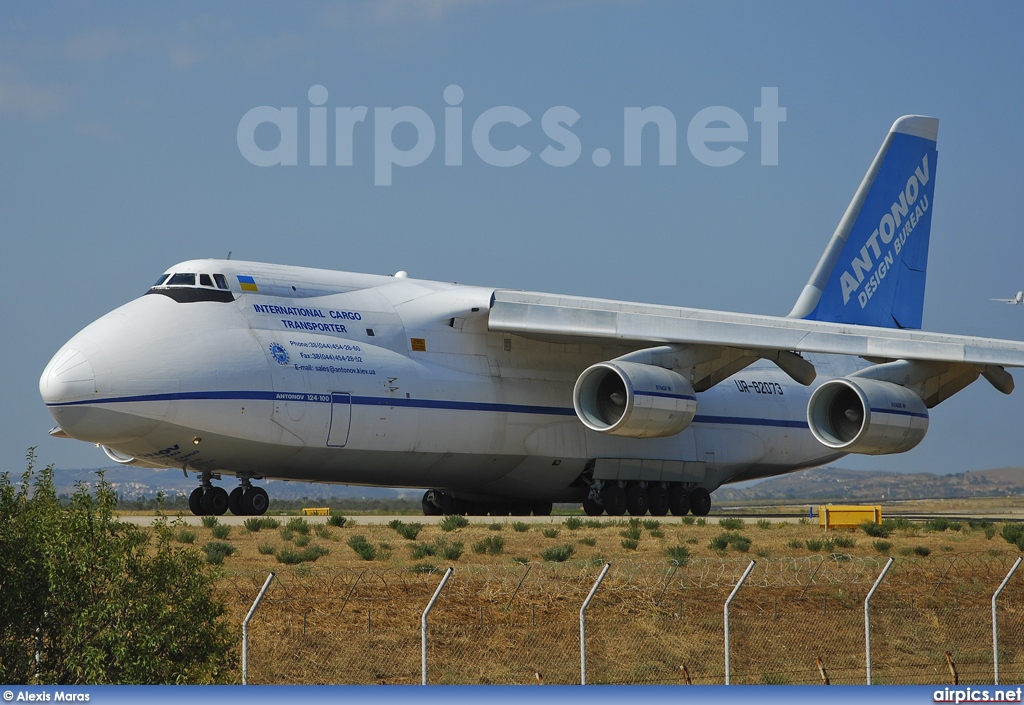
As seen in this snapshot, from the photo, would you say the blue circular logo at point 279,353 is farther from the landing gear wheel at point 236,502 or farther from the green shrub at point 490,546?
the green shrub at point 490,546

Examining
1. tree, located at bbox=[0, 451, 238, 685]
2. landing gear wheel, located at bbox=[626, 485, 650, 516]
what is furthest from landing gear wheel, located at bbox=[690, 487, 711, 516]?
tree, located at bbox=[0, 451, 238, 685]

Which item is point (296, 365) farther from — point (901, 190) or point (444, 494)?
point (901, 190)

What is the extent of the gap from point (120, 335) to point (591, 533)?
7612 mm

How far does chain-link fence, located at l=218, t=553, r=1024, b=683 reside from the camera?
12.1m

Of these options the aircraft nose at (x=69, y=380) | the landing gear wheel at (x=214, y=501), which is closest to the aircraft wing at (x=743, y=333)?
the landing gear wheel at (x=214, y=501)

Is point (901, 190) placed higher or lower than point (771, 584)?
higher

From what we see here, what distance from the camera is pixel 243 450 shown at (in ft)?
67.7

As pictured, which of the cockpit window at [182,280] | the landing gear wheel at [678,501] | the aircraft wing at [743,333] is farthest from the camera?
the landing gear wheel at [678,501]

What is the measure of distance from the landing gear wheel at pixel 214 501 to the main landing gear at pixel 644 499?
705 cm

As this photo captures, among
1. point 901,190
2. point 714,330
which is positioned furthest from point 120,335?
point 901,190

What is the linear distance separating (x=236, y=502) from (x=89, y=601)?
497 inches

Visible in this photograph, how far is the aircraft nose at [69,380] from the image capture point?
19.3 m

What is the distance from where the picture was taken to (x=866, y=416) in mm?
21703

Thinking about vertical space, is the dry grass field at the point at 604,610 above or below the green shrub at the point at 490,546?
below
